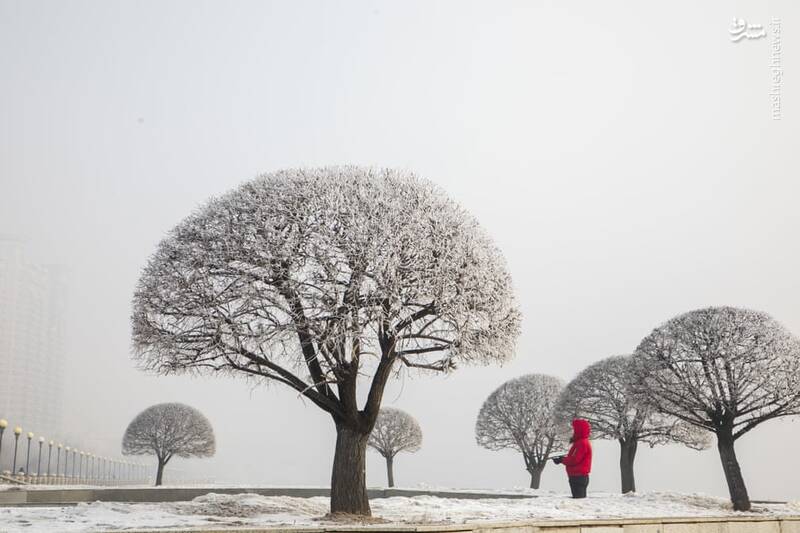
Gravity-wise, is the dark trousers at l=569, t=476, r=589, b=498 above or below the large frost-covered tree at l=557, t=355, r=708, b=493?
below

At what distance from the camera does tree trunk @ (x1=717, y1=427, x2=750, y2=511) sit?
1036 inches

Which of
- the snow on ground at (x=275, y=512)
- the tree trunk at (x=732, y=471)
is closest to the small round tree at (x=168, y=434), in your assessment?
the snow on ground at (x=275, y=512)

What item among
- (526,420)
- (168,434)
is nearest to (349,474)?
(526,420)

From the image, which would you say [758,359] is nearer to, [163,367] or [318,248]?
[318,248]

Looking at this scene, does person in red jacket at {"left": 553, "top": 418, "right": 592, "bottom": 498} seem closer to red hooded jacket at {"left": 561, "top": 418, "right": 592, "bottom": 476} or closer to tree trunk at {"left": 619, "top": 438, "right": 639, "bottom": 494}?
red hooded jacket at {"left": 561, "top": 418, "right": 592, "bottom": 476}

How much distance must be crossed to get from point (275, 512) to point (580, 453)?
990cm

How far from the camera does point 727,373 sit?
2608 cm

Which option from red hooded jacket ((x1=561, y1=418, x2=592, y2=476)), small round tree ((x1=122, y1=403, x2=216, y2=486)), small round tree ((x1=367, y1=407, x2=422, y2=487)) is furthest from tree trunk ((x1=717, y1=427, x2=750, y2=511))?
small round tree ((x1=122, y1=403, x2=216, y2=486))

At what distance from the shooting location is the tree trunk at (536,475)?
40812mm

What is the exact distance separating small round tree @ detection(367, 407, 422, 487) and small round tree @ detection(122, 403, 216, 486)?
34.1 feet

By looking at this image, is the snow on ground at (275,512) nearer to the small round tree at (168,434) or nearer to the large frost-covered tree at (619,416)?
the large frost-covered tree at (619,416)

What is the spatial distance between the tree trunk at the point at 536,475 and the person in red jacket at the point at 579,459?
53.4 feet

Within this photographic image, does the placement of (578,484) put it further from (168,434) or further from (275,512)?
(168,434)

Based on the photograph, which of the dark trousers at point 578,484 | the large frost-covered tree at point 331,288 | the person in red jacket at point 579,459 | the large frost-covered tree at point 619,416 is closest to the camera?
the large frost-covered tree at point 331,288
